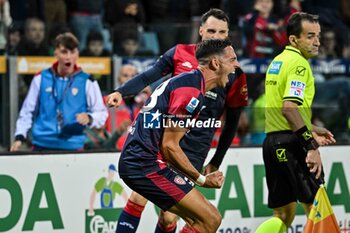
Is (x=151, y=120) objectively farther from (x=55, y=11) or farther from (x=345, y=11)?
(x=345, y=11)

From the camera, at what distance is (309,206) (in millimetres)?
9609

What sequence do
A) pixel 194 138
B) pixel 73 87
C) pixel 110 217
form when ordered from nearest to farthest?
pixel 194 138 < pixel 110 217 < pixel 73 87

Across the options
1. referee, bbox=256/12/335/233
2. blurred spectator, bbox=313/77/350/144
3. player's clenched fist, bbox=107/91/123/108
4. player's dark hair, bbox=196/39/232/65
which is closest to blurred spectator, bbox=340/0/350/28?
blurred spectator, bbox=313/77/350/144

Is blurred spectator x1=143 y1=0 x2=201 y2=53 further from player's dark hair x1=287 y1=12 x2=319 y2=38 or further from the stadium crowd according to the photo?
player's dark hair x1=287 y1=12 x2=319 y2=38

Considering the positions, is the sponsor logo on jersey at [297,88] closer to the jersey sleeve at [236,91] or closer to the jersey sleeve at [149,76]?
the jersey sleeve at [236,91]

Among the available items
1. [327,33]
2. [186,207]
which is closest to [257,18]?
[327,33]

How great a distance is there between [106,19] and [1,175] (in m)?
5.51

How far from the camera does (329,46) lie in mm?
15477

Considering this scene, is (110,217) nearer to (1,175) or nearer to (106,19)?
(1,175)

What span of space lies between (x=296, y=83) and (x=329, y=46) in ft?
21.1

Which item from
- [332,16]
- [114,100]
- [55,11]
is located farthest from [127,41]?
[114,100]

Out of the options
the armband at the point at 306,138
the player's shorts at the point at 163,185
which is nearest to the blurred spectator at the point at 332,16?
the armband at the point at 306,138

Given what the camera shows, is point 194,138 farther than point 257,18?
No

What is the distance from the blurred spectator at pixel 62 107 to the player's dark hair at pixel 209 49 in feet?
8.46
